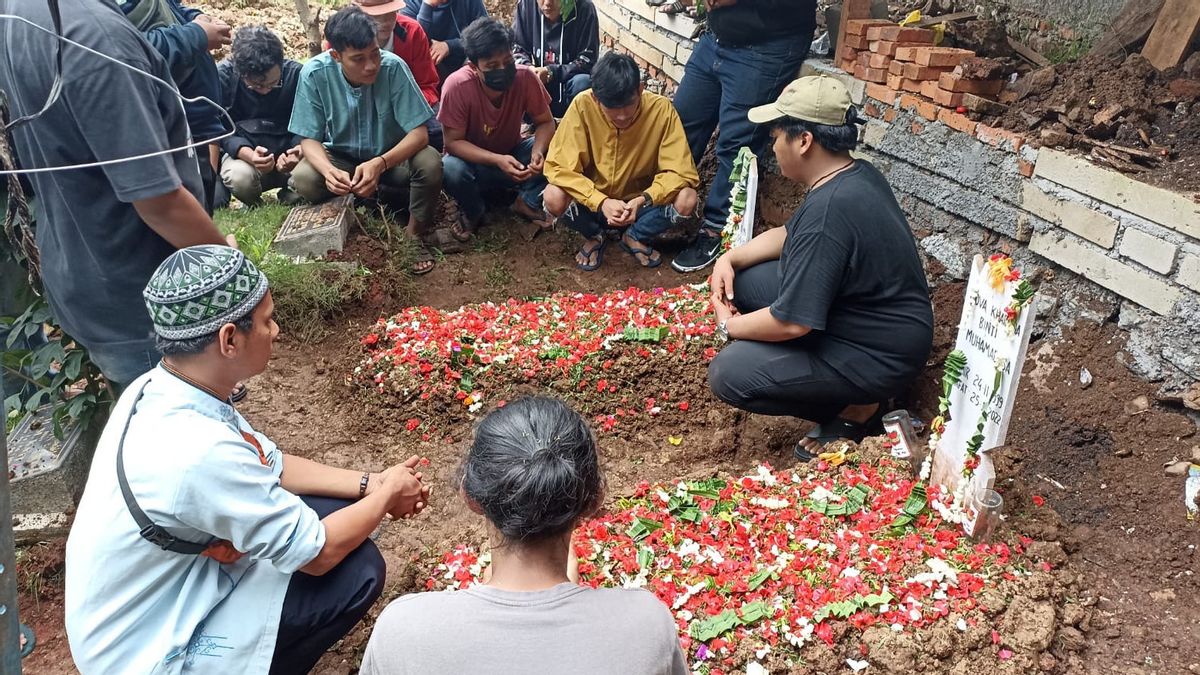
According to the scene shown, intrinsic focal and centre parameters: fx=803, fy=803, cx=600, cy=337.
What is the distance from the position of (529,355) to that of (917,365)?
196cm

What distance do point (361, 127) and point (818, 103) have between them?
11.6ft

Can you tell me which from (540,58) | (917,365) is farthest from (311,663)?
(540,58)

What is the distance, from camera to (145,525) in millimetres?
1897

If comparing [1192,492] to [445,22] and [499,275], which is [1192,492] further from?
[445,22]

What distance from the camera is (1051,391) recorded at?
11.7 feet

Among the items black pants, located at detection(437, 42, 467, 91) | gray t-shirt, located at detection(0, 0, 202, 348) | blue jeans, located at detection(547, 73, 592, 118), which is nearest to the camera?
gray t-shirt, located at detection(0, 0, 202, 348)

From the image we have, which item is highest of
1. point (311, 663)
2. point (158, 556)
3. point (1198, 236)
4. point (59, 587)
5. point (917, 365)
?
point (1198, 236)

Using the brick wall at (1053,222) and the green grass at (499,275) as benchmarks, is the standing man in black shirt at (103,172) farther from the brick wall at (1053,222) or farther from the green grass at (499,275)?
the brick wall at (1053,222)

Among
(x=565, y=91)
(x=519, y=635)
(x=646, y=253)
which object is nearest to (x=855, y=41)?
(x=646, y=253)

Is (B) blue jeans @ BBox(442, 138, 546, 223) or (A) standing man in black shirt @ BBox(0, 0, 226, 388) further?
(B) blue jeans @ BBox(442, 138, 546, 223)

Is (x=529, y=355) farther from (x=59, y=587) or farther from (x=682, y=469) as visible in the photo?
(x=59, y=587)

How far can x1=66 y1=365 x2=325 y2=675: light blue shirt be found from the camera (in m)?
1.90

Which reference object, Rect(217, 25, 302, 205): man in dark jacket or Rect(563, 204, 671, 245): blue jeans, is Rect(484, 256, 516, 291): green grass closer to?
Rect(563, 204, 671, 245): blue jeans

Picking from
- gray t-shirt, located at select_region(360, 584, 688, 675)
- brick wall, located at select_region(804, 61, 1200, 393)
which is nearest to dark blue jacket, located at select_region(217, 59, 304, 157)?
brick wall, located at select_region(804, 61, 1200, 393)
